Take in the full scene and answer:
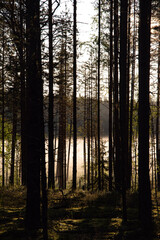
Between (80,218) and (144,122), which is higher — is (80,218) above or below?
below

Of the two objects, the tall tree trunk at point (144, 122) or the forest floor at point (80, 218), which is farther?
the tall tree trunk at point (144, 122)

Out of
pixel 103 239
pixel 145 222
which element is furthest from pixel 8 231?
pixel 145 222

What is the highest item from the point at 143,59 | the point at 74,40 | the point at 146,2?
the point at 74,40

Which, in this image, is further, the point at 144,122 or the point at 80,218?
the point at 80,218

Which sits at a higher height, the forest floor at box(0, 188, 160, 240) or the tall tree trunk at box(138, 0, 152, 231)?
the tall tree trunk at box(138, 0, 152, 231)

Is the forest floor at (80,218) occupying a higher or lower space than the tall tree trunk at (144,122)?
lower

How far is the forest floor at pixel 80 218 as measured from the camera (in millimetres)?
5738

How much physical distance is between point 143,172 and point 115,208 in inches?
103

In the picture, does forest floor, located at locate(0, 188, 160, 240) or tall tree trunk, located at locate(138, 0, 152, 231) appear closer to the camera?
forest floor, located at locate(0, 188, 160, 240)

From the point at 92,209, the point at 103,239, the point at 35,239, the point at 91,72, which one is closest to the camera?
the point at 35,239

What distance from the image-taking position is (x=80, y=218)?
23.5 feet

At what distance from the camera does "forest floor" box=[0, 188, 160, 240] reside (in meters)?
5.74

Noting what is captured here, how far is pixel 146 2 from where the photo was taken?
251 inches

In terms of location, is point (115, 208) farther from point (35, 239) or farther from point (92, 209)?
point (35, 239)
